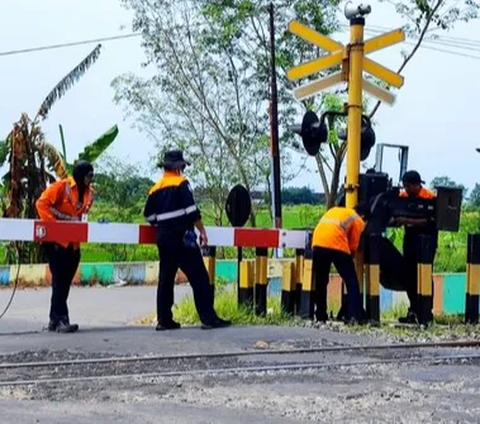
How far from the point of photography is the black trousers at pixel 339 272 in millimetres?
10969

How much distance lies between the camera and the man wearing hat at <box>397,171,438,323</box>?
11.4 meters

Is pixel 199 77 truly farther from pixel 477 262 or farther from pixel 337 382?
pixel 337 382

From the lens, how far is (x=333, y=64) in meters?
12.0

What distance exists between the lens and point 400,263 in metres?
11.6

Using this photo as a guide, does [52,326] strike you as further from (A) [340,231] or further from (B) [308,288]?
(A) [340,231]

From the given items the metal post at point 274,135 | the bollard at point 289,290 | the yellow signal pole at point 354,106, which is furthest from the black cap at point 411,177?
the metal post at point 274,135

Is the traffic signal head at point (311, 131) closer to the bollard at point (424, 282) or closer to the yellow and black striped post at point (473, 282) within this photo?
the bollard at point (424, 282)

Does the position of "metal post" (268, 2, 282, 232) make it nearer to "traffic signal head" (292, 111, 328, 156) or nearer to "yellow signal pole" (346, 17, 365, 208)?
"traffic signal head" (292, 111, 328, 156)

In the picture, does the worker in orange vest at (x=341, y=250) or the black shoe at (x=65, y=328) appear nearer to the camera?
the black shoe at (x=65, y=328)

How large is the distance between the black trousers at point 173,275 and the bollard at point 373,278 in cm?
177

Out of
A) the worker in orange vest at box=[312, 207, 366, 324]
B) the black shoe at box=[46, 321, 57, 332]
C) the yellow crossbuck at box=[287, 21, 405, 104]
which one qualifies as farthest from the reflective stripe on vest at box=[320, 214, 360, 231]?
the black shoe at box=[46, 321, 57, 332]

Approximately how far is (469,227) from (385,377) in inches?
731

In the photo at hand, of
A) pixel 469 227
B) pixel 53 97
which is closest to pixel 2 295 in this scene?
pixel 53 97

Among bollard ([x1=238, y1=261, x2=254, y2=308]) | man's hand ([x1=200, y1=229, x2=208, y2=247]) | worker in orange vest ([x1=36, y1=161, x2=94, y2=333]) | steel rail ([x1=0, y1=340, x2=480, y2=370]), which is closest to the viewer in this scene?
steel rail ([x1=0, y1=340, x2=480, y2=370])
